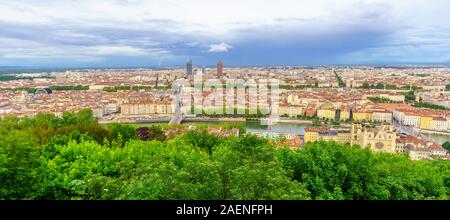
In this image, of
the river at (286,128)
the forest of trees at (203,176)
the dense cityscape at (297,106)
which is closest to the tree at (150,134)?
the dense cityscape at (297,106)

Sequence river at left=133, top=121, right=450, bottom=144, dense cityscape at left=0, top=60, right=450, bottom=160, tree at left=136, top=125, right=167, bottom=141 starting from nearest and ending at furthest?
tree at left=136, top=125, right=167, bottom=141, dense cityscape at left=0, top=60, right=450, bottom=160, river at left=133, top=121, right=450, bottom=144

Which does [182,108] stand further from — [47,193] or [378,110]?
[47,193]

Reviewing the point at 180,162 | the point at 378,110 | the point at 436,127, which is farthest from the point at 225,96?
the point at 180,162

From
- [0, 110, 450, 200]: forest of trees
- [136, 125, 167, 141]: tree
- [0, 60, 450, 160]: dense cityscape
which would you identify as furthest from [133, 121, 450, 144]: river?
[0, 110, 450, 200]: forest of trees

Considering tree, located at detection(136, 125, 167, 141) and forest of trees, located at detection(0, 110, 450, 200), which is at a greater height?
forest of trees, located at detection(0, 110, 450, 200)

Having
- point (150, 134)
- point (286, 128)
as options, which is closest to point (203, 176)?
point (150, 134)

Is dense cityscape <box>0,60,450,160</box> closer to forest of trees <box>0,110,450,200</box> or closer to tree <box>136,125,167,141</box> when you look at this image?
tree <box>136,125,167,141</box>

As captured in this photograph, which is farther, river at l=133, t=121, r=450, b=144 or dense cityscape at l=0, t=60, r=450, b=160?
river at l=133, t=121, r=450, b=144

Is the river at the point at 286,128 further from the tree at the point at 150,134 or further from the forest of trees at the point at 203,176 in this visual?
the forest of trees at the point at 203,176

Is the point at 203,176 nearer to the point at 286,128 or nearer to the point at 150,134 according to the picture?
the point at 150,134
